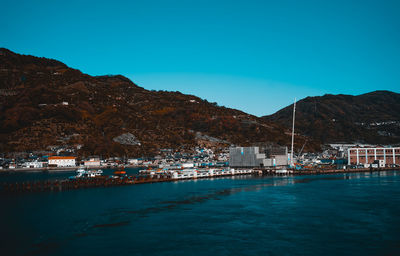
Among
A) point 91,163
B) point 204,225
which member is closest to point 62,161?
point 91,163

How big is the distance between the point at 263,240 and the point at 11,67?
693ft

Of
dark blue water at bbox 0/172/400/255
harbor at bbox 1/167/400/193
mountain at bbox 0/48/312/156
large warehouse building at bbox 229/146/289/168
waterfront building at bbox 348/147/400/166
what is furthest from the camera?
mountain at bbox 0/48/312/156

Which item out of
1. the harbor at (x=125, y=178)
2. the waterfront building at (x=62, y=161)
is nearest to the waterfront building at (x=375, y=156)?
the harbor at (x=125, y=178)

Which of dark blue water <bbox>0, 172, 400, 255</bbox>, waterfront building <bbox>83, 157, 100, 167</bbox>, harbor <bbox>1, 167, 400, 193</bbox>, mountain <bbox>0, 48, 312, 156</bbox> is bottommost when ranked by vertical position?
dark blue water <bbox>0, 172, 400, 255</bbox>

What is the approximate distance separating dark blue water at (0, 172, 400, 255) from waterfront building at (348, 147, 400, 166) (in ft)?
192

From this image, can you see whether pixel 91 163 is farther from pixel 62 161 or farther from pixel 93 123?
pixel 93 123

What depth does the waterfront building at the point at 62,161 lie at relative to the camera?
4179 inches

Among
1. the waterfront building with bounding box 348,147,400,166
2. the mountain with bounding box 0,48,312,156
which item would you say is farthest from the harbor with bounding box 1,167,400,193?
the mountain with bounding box 0,48,312,156

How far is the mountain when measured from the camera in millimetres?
128250

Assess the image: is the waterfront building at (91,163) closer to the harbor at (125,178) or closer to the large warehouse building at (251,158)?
the harbor at (125,178)

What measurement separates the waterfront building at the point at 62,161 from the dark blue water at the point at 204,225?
70.1 meters

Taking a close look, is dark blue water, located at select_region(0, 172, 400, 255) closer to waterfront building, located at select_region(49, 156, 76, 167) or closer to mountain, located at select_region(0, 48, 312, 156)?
waterfront building, located at select_region(49, 156, 76, 167)

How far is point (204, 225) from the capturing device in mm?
25125

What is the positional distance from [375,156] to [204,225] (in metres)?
82.2
